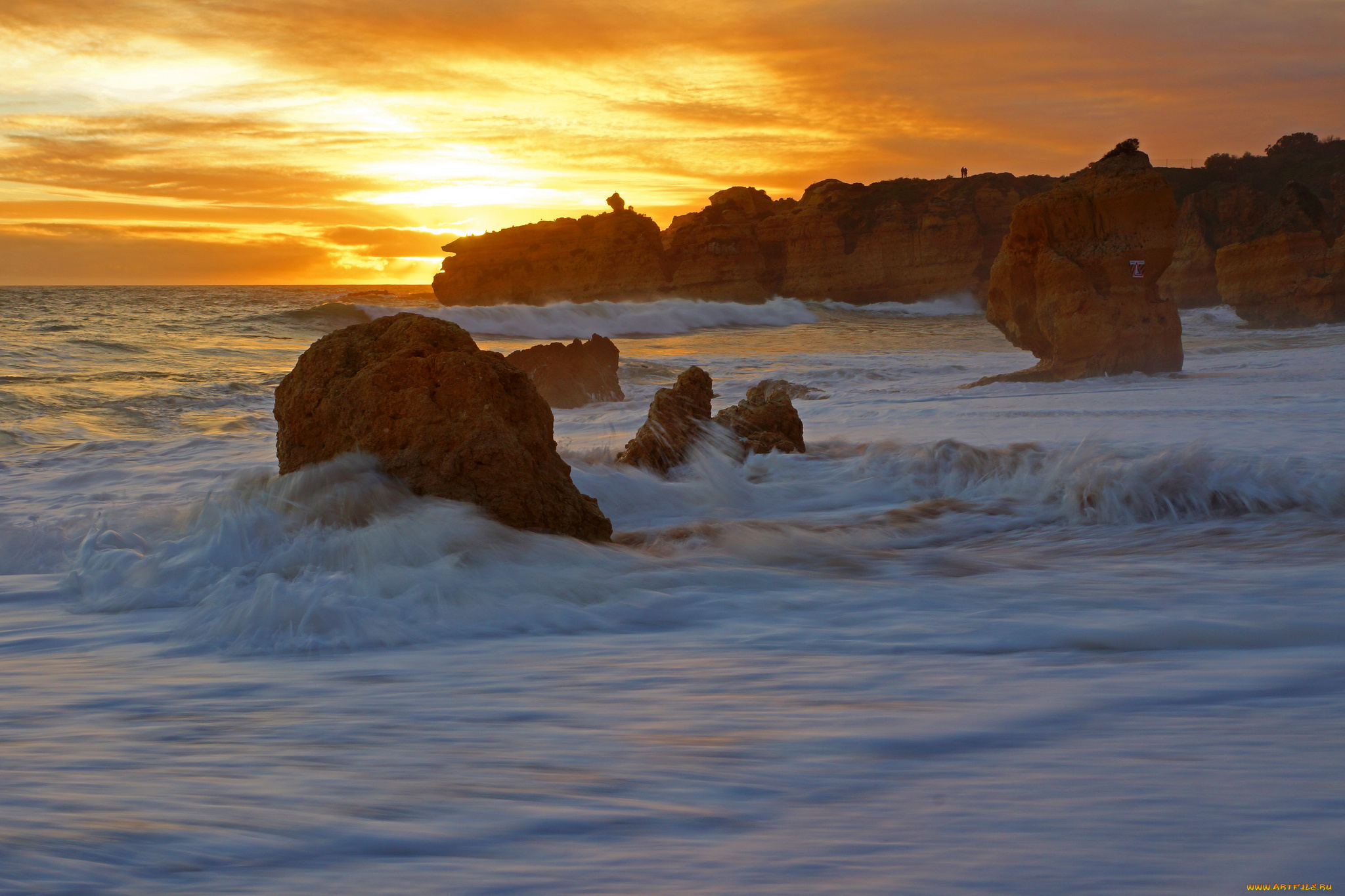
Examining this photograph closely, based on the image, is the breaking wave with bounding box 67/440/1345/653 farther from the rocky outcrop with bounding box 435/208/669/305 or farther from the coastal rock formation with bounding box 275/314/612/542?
the rocky outcrop with bounding box 435/208/669/305

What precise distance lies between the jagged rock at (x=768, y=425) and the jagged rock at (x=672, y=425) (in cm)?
25

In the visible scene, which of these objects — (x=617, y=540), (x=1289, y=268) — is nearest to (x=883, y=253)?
(x=1289, y=268)

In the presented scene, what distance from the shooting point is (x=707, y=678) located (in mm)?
2891

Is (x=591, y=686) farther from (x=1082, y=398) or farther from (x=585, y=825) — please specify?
(x=1082, y=398)

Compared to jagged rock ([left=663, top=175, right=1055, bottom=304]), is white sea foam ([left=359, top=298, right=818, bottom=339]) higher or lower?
lower

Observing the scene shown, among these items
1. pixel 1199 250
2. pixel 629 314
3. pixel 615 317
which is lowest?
pixel 615 317

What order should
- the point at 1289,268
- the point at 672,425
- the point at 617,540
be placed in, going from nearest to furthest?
1. the point at 617,540
2. the point at 672,425
3. the point at 1289,268

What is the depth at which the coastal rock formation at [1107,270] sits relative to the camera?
567 inches

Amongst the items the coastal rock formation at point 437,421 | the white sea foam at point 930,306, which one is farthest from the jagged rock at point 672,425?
→ the white sea foam at point 930,306

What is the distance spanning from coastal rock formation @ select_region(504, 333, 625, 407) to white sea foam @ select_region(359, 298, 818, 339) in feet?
77.2

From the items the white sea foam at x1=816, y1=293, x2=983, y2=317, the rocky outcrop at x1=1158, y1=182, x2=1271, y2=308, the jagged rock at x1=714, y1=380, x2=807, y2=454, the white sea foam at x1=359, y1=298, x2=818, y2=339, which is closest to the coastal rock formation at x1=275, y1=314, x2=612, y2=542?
the jagged rock at x1=714, y1=380, x2=807, y2=454

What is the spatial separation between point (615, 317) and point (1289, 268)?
1100 inches

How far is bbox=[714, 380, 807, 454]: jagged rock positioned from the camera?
716 centimetres

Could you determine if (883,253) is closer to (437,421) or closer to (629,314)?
(629,314)
